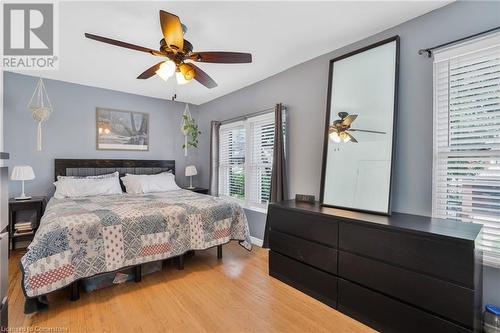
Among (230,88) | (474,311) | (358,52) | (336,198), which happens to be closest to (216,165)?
(230,88)

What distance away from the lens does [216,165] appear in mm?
4887

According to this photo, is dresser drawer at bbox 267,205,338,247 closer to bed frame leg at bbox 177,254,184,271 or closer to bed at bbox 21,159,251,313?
bed at bbox 21,159,251,313

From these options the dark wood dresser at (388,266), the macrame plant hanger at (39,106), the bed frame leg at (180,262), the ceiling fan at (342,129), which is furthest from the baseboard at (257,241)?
the macrame plant hanger at (39,106)

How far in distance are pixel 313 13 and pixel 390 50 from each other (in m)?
0.82

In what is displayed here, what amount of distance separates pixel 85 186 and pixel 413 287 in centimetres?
409

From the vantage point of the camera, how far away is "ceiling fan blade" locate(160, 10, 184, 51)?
1743 millimetres

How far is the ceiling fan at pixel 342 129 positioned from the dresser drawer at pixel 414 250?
96 cm

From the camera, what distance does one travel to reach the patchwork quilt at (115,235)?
204 cm

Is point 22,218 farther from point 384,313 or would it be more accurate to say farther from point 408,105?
point 408,105

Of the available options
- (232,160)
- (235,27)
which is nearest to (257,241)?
(232,160)

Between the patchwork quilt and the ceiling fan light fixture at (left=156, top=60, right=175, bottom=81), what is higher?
the ceiling fan light fixture at (left=156, top=60, right=175, bottom=81)

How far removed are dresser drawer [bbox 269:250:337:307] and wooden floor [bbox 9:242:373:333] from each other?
0.21ft

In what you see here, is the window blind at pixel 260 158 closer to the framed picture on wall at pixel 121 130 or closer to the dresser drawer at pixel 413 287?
the dresser drawer at pixel 413 287

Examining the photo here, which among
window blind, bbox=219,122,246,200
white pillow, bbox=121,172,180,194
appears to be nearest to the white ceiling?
window blind, bbox=219,122,246,200
